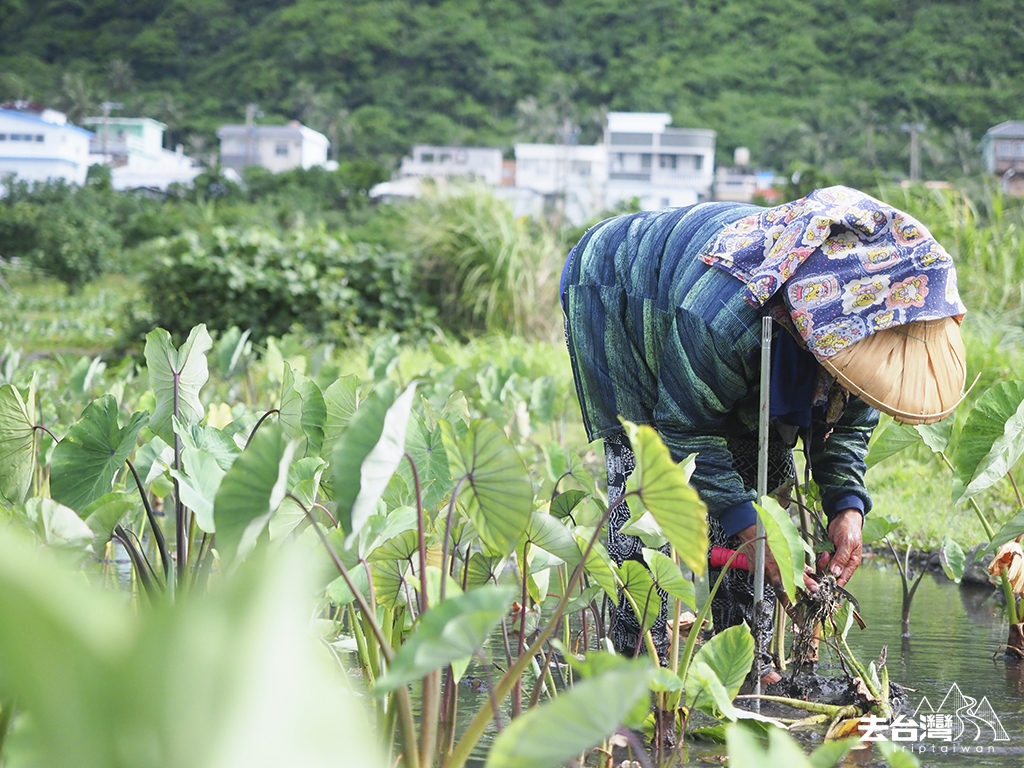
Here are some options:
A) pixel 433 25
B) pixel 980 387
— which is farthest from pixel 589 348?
pixel 433 25

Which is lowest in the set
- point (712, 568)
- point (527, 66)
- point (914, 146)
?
point (712, 568)

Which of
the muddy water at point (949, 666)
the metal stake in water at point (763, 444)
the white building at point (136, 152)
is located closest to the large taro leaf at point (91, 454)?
the metal stake in water at point (763, 444)

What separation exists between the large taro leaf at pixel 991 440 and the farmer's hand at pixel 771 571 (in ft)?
0.95

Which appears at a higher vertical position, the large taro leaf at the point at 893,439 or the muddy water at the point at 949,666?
the large taro leaf at the point at 893,439

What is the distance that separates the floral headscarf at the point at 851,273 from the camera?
1.61m

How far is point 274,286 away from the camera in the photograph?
23.0 ft

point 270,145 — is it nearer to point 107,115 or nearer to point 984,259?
point 107,115

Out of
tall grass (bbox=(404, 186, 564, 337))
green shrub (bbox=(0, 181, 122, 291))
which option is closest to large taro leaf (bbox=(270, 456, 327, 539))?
tall grass (bbox=(404, 186, 564, 337))

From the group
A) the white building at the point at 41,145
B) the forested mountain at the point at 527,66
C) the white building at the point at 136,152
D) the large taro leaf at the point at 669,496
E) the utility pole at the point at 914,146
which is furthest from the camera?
the white building at the point at 136,152

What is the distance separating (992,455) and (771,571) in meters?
0.40

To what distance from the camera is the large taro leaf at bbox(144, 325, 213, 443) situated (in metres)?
1.67

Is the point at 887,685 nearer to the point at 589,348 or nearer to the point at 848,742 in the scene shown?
the point at 589,348

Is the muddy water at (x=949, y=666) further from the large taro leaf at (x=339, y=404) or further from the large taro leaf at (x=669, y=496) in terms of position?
the large taro leaf at (x=339, y=404)

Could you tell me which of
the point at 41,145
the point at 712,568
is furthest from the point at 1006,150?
the point at 712,568
